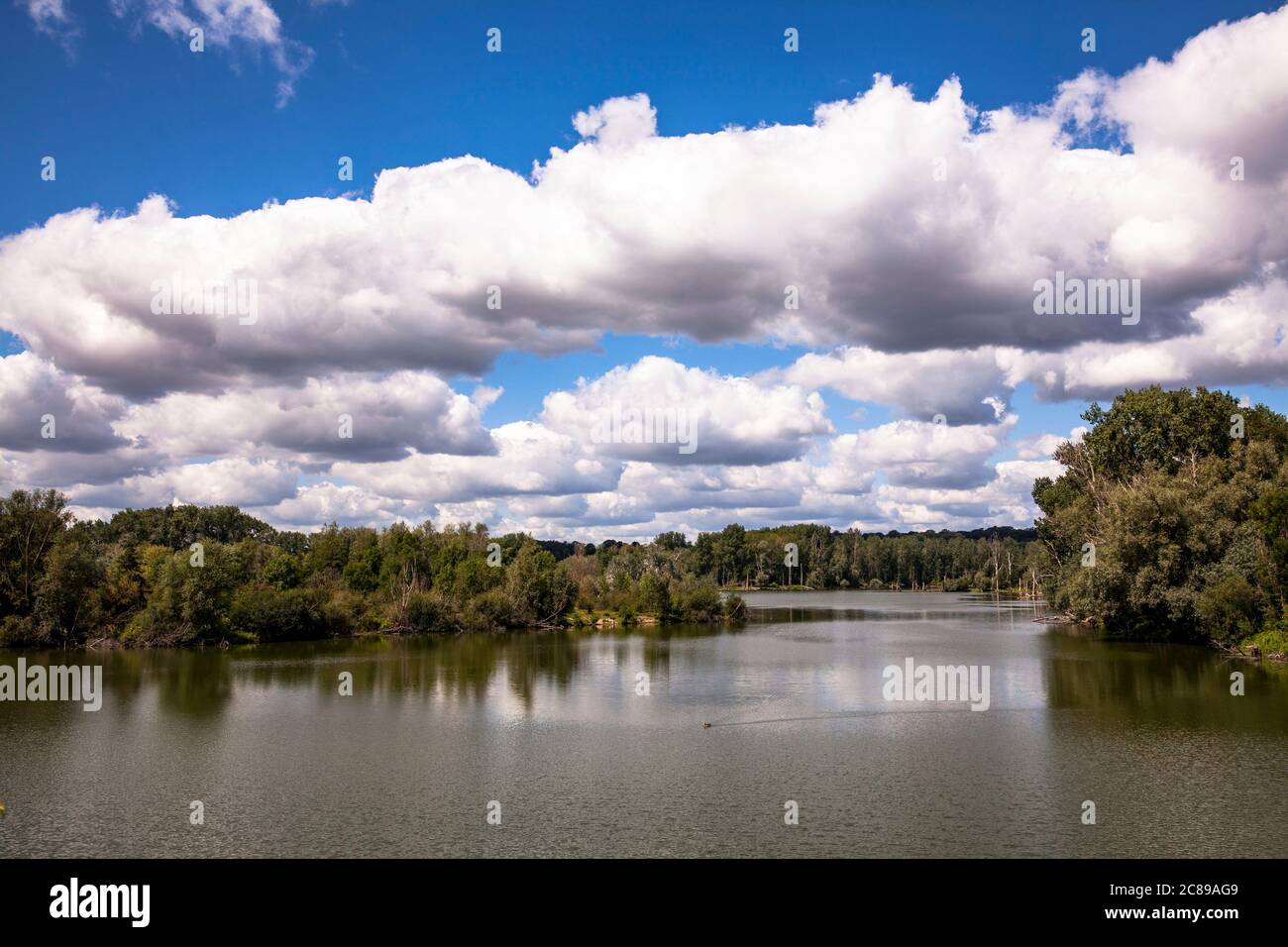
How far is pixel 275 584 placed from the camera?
3189 inches

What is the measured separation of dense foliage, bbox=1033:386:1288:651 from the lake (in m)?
4.92

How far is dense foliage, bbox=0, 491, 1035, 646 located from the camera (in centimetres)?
6375

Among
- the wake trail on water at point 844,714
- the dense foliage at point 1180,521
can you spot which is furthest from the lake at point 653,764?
the dense foliage at point 1180,521

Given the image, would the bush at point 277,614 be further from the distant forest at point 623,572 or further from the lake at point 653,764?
the lake at point 653,764

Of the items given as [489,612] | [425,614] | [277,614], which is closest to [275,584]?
[277,614]

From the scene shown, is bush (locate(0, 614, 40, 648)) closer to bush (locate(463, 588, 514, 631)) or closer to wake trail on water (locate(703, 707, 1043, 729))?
bush (locate(463, 588, 514, 631))

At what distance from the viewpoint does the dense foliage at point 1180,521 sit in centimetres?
4991

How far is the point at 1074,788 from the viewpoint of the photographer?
23.3 metres

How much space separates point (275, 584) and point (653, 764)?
64.0 meters

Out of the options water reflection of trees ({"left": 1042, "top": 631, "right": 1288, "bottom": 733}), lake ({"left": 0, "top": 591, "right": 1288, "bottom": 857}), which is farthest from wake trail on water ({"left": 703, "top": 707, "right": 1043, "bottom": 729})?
water reflection of trees ({"left": 1042, "top": 631, "right": 1288, "bottom": 733})

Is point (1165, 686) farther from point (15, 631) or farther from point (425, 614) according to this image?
point (15, 631)
